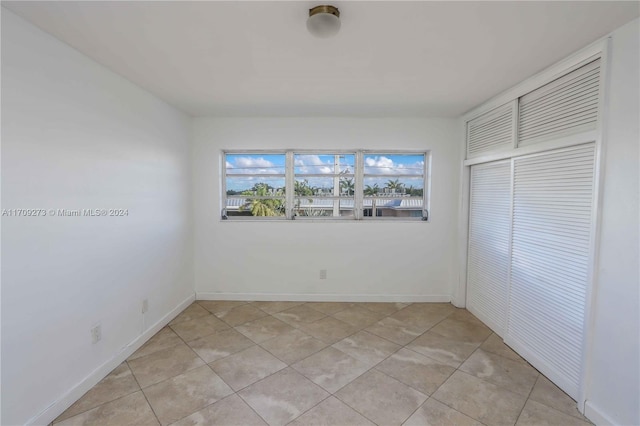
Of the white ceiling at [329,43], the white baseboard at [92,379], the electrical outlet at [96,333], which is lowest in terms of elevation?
the white baseboard at [92,379]

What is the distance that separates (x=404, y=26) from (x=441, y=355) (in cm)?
255

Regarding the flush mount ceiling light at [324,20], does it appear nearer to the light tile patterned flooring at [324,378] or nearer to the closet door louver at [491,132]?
the closet door louver at [491,132]

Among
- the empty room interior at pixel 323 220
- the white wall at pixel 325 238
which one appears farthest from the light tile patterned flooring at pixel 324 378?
the white wall at pixel 325 238

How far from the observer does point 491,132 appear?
111 inches

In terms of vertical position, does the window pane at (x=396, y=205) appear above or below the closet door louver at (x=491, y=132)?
below

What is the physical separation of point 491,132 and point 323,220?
2112 mm

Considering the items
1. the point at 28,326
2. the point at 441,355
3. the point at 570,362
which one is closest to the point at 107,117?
the point at 28,326

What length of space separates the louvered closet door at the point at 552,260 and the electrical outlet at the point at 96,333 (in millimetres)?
3433

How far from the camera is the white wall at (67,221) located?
1.49 m

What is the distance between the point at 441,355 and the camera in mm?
2391

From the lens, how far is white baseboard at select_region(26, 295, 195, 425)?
1.65 m

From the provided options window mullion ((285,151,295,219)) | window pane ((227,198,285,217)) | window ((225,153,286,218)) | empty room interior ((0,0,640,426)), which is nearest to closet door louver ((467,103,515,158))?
empty room interior ((0,0,640,426))

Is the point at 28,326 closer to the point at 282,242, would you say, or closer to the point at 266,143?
the point at 282,242

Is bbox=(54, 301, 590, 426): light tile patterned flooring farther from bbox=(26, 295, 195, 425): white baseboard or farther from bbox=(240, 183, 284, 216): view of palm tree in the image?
bbox=(240, 183, 284, 216): view of palm tree
